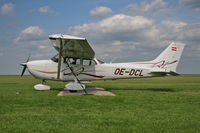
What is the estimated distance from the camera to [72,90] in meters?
13.9

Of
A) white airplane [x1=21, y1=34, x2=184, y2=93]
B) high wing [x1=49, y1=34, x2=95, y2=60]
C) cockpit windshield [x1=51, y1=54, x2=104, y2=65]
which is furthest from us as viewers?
cockpit windshield [x1=51, y1=54, x2=104, y2=65]

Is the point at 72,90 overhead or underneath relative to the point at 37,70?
underneath

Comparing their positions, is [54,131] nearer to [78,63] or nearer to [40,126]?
[40,126]

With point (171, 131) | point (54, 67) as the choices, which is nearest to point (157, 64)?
point (54, 67)

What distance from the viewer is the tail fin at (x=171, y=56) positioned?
52.3ft

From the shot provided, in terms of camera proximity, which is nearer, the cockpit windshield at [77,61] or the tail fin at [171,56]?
the cockpit windshield at [77,61]

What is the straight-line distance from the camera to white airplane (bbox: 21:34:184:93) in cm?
1425

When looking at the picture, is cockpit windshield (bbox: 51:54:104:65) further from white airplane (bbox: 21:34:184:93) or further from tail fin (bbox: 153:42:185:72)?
tail fin (bbox: 153:42:185:72)

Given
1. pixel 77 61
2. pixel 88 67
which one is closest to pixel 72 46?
pixel 77 61

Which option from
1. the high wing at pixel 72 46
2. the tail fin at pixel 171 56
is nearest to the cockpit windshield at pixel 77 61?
the high wing at pixel 72 46

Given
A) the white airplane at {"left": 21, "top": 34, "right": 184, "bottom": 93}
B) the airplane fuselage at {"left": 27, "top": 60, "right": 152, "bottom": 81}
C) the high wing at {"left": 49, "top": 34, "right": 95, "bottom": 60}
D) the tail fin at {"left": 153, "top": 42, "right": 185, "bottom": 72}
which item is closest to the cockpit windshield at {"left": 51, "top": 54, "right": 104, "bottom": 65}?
the white airplane at {"left": 21, "top": 34, "right": 184, "bottom": 93}

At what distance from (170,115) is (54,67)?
9388 millimetres

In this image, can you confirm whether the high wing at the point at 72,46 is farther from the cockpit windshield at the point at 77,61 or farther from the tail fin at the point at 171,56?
the tail fin at the point at 171,56

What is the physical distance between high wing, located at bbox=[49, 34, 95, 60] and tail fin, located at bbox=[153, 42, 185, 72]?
184 inches
